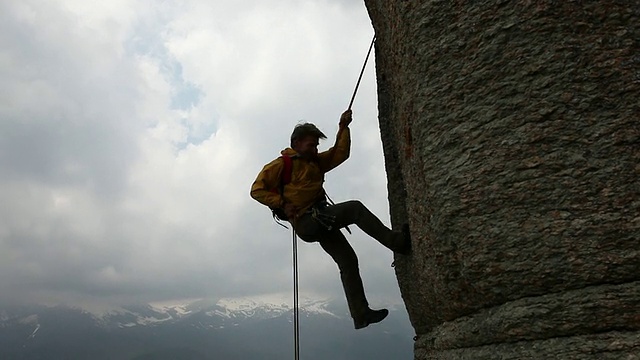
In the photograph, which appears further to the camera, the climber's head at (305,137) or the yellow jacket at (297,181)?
the climber's head at (305,137)

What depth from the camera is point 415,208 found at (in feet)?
27.1

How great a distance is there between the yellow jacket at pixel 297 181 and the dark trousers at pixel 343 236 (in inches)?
12.2

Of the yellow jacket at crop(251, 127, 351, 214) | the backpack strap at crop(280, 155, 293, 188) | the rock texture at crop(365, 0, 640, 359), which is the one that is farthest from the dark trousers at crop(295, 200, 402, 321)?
the rock texture at crop(365, 0, 640, 359)

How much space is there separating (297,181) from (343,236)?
57.7 inches

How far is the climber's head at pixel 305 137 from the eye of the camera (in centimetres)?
986

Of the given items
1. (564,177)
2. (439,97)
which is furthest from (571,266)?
(439,97)

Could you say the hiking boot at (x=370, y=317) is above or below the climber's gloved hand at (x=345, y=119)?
below

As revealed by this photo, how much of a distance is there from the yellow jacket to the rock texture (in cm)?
262

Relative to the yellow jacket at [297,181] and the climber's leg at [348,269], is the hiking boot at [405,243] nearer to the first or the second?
the climber's leg at [348,269]

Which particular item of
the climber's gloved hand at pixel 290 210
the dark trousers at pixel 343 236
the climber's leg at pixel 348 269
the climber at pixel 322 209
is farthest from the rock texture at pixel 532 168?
the climber's gloved hand at pixel 290 210

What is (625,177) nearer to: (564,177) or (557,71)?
(564,177)

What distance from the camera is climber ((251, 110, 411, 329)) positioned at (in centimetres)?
931

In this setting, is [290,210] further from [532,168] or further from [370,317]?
[532,168]

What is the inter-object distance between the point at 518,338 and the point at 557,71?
320cm
